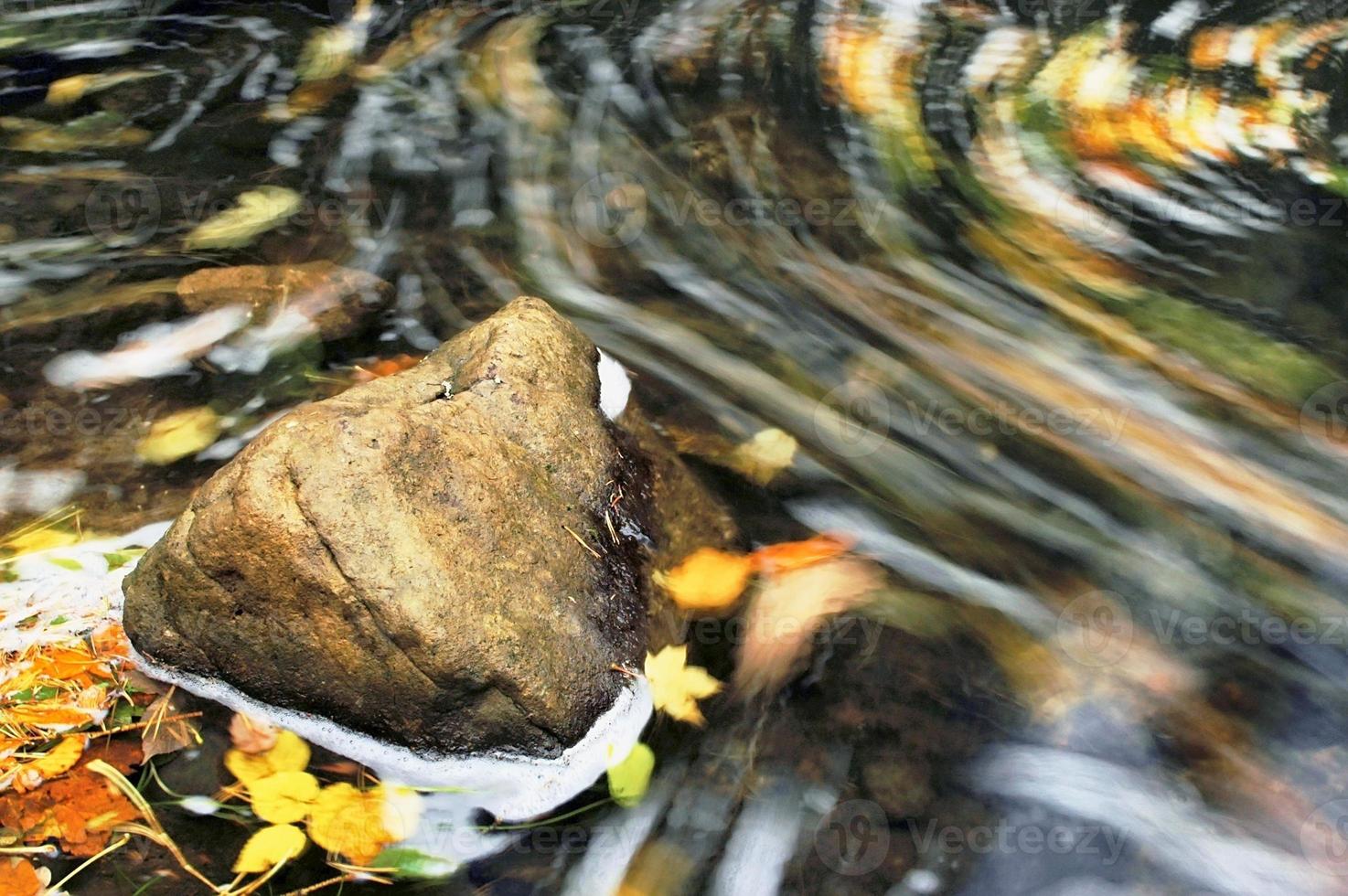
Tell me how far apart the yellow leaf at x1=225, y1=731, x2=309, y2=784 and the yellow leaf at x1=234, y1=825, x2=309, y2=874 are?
14cm

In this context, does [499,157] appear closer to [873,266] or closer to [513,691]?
[873,266]

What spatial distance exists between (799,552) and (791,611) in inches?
10.1

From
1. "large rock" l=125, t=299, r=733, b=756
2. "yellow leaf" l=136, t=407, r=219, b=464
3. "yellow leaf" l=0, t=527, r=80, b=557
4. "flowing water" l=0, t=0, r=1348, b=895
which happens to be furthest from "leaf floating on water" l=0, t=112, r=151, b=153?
"large rock" l=125, t=299, r=733, b=756

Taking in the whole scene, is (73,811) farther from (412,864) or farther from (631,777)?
(631,777)

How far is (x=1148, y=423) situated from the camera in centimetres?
400

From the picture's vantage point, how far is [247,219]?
16.1ft

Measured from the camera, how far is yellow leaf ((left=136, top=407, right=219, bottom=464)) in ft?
12.0

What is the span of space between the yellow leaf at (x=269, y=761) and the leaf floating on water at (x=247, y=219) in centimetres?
274

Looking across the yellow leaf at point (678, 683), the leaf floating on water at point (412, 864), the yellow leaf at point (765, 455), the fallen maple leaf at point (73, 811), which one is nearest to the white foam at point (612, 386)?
the yellow leaf at point (765, 455)

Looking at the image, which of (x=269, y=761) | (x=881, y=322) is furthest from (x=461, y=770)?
(x=881, y=322)

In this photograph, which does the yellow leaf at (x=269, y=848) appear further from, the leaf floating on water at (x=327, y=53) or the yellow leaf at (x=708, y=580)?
the leaf floating on water at (x=327, y=53)

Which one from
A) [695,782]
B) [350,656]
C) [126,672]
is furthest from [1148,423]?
[126,672]

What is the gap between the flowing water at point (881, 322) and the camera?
9.29 ft

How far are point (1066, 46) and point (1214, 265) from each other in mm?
2142
